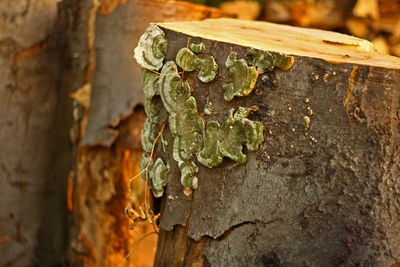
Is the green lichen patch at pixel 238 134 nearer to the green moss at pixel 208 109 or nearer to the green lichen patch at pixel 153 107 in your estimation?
the green moss at pixel 208 109

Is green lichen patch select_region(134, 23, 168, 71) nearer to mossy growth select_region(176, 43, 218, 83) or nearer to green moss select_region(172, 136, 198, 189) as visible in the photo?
mossy growth select_region(176, 43, 218, 83)

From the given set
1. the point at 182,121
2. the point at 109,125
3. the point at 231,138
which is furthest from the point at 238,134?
the point at 109,125

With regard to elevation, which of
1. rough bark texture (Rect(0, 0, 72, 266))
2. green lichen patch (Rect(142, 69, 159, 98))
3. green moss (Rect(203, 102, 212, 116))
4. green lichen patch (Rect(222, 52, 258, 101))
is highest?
green lichen patch (Rect(222, 52, 258, 101))

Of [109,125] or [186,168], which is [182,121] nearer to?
[186,168]

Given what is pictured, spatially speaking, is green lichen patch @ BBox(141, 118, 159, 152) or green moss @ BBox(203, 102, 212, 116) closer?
green moss @ BBox(203, 102, 212, 116)

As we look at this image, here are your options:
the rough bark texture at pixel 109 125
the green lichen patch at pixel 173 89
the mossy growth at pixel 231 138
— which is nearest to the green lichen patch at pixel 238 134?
the mossy growth at pixel 231 138

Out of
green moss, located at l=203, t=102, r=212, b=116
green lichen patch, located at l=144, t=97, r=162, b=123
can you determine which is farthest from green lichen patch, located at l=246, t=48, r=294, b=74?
green lichen patch, located at l=144, t=97, r=162, b=123

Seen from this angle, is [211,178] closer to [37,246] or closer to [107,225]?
[107,225]

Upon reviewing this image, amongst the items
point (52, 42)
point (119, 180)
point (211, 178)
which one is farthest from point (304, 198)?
point (52, 42)
